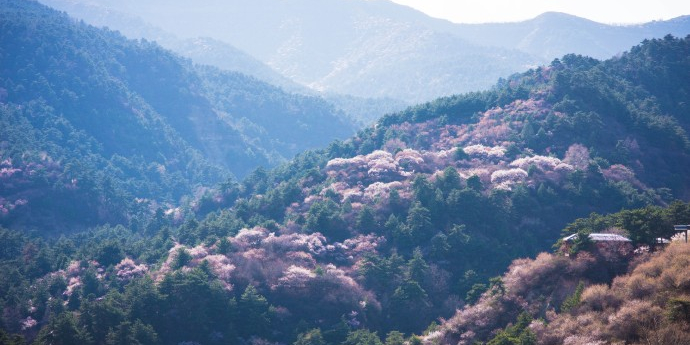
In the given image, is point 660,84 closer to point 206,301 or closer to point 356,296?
point 356,296

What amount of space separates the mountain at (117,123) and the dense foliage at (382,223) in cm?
74

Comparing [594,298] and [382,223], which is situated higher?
[594,298]

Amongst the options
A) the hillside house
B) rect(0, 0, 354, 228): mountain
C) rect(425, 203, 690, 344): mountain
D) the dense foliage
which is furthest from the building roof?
rect(0, 0, 354, 228): mountain

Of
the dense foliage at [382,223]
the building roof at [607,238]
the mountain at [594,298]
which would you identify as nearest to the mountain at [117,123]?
the dense foliage at [382,223]

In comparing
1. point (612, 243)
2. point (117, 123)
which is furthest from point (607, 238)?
point (117, 123)

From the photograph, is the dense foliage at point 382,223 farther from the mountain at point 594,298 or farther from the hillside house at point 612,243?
the hillside house at point 612,243

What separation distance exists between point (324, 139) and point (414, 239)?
330 ft

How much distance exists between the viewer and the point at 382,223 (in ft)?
189

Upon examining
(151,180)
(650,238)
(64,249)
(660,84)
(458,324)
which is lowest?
(151,180)

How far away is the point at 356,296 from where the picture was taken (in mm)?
48188

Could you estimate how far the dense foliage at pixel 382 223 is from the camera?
4278cm

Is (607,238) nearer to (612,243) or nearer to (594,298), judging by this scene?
(612,243)

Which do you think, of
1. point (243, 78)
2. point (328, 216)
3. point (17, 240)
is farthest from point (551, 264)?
point (243, 78)

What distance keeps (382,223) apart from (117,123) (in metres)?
82.3
